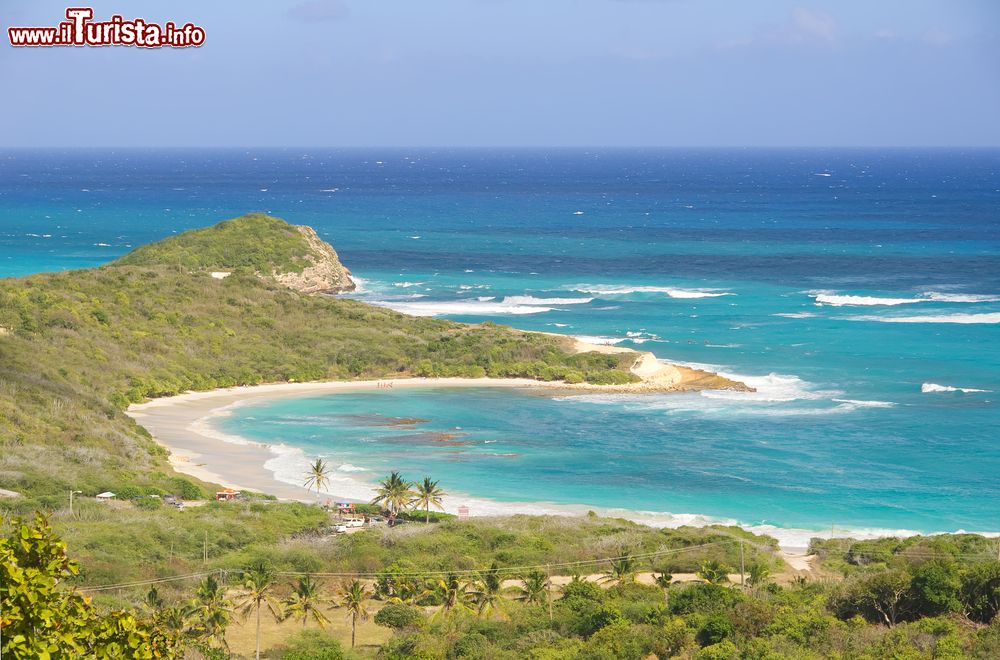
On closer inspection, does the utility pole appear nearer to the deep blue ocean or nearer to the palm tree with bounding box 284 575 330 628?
the deep blue ocean

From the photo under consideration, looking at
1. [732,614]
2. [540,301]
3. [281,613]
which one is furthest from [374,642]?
[540,301]

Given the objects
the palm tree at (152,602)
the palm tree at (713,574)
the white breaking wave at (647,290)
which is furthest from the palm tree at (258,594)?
the white breaking wave at (647,290)

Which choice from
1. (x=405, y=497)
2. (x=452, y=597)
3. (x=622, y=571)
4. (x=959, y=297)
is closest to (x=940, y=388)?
(x=959, y=297)

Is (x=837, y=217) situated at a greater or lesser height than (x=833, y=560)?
greater

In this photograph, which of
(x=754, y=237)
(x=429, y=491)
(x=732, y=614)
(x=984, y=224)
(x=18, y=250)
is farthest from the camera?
(x=984, y=224)

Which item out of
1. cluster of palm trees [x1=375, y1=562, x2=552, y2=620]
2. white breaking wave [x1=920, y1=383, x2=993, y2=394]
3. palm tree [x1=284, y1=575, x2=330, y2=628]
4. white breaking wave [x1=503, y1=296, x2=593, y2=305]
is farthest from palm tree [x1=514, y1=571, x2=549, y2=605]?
white breaking wave [x1=503, y1=296, x2=593, y2=305]

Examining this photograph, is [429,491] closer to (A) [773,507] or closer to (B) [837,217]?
(A) [773,507]

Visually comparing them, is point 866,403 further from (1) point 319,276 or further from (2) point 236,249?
(2) point 236,249
